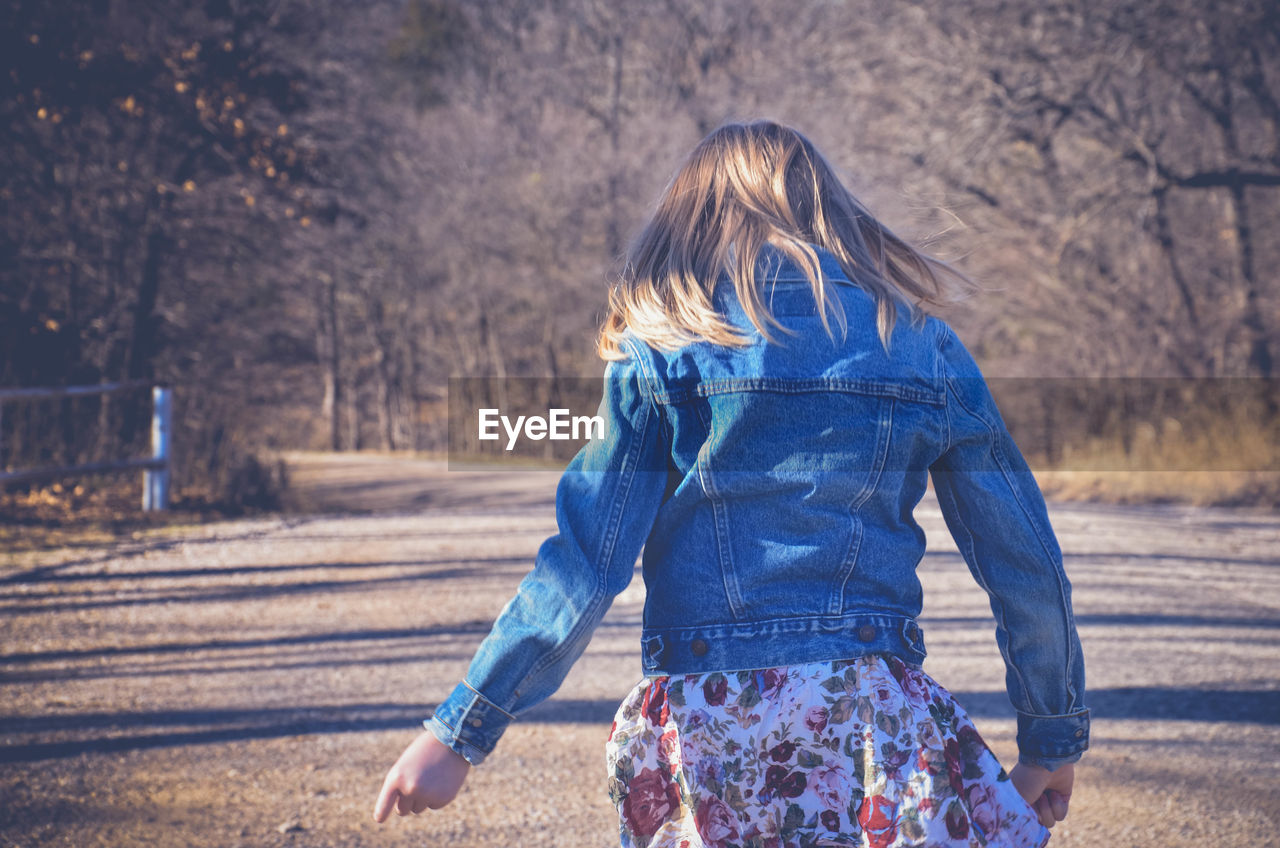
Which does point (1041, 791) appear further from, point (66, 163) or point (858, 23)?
point (858, 23)

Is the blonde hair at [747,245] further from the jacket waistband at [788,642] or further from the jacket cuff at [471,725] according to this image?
the jacket cuff at [471,725]

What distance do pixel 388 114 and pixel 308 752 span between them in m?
19.3

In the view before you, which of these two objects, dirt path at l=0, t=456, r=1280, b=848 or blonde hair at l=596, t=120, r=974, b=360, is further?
dirt path at l=0, t=456, r=1280, b=848

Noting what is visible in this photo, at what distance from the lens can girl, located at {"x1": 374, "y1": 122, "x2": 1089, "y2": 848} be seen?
1.40 metres

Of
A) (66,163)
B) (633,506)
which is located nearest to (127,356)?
(66,163)

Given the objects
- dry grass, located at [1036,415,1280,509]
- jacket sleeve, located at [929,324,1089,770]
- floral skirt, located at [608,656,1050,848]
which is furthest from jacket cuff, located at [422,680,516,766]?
dry grass, located at [1036,415,1280,509]

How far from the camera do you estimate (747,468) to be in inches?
56.9

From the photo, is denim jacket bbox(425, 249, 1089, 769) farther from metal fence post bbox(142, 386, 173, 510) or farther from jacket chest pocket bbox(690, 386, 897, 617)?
metal fence post bbox(142, 386, 173, 510)

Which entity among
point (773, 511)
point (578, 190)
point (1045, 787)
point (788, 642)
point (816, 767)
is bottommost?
point (1045, 787)

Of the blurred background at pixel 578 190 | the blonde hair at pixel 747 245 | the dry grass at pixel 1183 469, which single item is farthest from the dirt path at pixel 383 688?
the dry grass at pixel 1183 469

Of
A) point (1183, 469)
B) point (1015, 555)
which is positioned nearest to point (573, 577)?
point (1015, 555)

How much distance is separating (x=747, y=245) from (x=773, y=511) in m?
0.38

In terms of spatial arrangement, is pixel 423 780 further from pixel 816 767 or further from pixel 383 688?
pixel 383 688

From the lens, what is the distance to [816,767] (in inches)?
55.0
